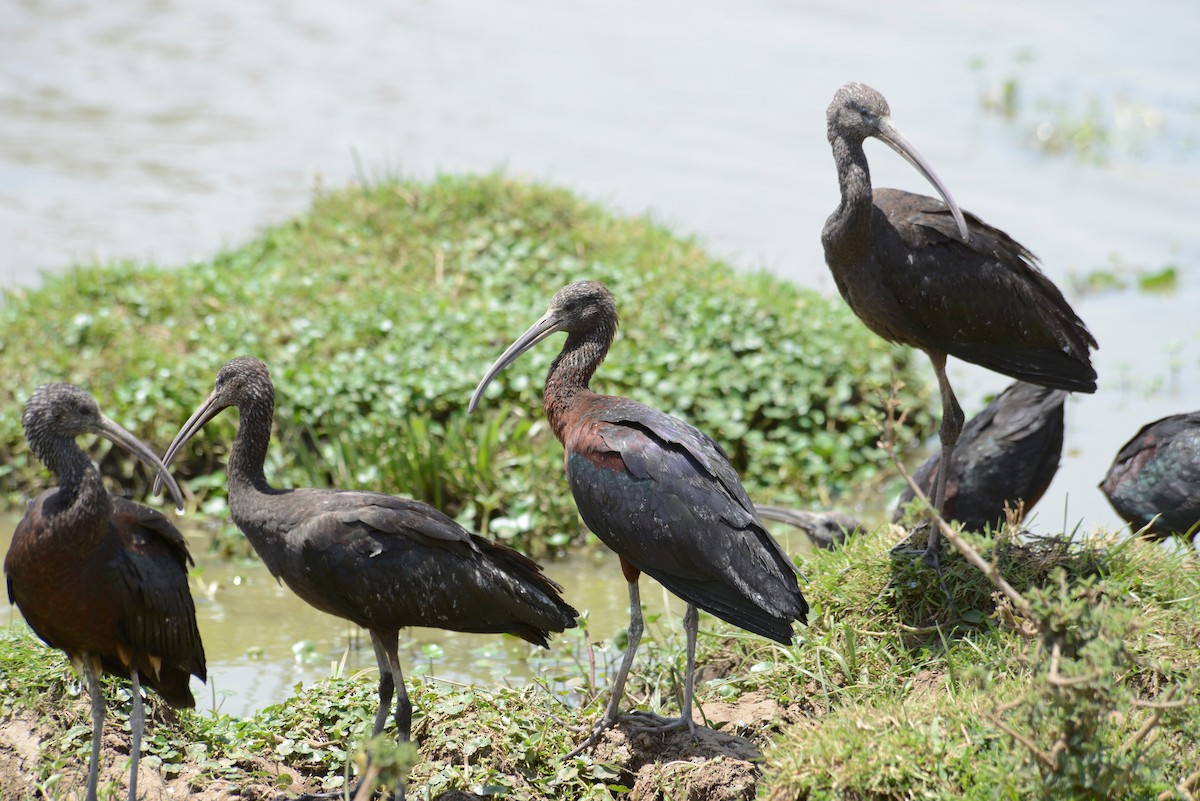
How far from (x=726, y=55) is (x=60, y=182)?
7.50 m

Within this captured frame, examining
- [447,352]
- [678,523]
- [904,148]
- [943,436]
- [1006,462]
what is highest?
[904,148]

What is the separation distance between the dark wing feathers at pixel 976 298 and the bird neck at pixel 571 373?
43.0 inches

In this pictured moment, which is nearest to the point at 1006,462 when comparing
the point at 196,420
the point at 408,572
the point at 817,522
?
the point at 817,522

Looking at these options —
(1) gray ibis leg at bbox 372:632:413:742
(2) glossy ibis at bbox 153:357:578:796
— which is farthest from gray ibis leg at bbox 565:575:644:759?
(1) gray ibis leg at bbox 372:632:413:742

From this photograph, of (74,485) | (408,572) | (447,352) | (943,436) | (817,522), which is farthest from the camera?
(447,352)

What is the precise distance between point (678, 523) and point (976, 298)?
1466mm

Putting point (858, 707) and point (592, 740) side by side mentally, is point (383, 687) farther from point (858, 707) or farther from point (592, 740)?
point (858, 707)

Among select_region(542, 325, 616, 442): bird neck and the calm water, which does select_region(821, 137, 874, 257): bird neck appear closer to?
select_region(542, 325, 616, 442): bird neck

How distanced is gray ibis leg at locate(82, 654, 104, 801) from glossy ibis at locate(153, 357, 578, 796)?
2.14 ft

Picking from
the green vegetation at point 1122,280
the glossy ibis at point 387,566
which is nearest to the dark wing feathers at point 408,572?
the glossy ibis at point 387,566

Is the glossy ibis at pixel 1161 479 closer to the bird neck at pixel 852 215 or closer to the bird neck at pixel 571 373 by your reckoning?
the bird neck at pixel 852 215

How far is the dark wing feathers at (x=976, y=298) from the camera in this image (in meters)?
4.94

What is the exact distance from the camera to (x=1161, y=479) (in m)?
5.48

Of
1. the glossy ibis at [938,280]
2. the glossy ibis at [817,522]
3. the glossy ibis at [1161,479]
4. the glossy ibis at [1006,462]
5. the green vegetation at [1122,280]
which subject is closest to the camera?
the glossy ibis at [938,280]
